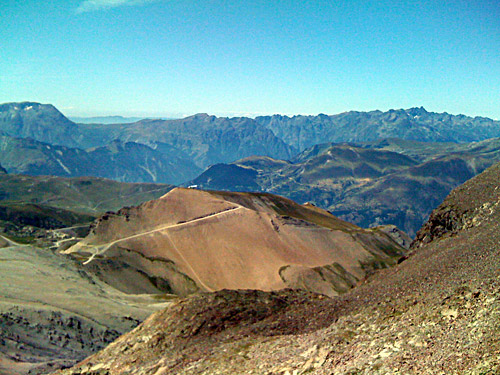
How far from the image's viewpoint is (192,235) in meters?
148

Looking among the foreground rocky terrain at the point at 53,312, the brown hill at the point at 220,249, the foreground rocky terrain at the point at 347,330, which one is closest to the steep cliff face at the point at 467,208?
the foreground rocky terrain at the point at 347,330

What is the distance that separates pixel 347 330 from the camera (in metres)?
29.5

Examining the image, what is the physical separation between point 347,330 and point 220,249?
377 ft

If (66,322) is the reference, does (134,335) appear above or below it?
above

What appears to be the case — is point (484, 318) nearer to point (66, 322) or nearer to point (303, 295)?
point (303, 295)

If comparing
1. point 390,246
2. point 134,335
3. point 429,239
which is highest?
point 429,239

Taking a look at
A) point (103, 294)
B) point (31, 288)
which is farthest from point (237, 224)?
point (31, 288)

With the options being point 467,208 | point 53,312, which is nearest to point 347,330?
point 467,208

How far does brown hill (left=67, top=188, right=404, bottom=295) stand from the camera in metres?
125

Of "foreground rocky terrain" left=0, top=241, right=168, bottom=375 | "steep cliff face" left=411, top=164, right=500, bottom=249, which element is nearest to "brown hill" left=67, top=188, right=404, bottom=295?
"foreground rocky terrain" left=0, top=241, right=168, bottom=375

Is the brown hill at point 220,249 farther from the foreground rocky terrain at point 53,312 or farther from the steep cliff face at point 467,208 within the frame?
the steep cliff face at point 467,208

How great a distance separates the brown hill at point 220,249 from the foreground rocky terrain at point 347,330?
254ft

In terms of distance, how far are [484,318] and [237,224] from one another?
134 m

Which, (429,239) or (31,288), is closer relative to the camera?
(429,239)
